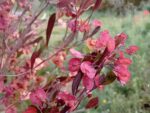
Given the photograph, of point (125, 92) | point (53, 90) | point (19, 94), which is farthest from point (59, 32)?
point (53, 90)

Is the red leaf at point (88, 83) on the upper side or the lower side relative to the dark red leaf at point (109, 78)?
upper

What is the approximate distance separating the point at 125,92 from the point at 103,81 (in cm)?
365

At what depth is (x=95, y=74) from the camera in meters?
1.45

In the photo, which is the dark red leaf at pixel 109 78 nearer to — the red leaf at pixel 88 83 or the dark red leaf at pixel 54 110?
the red leaf at pixel 88 83

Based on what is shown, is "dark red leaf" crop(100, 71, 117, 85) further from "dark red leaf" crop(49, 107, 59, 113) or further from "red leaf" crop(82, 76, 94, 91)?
"dark red leaf" crop(49, 107, 59, 113)

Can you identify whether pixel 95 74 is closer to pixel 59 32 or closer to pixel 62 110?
pixel 62 110

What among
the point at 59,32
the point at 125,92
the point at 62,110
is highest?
the point at 62,110

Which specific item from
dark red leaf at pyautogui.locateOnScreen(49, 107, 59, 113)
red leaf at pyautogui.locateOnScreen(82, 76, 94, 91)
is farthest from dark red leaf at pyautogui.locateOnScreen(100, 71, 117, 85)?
dark red leaf at pyautogui.locateOnScreen(49, 107, 59, 113)

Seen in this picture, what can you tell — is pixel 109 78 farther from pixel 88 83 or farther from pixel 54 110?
pixel 54 110

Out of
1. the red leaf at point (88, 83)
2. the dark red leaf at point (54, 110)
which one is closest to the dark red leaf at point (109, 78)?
the red leaf at point (88, 83)

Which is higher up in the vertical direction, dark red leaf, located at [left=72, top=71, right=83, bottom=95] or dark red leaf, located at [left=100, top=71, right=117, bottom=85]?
dark red leaf, located at [left=72, top=71, right=83, bottom=95]

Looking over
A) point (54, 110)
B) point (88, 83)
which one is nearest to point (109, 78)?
point (88, 83)

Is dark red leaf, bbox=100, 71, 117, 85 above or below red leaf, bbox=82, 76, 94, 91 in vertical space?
below

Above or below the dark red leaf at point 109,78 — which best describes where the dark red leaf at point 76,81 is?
above
